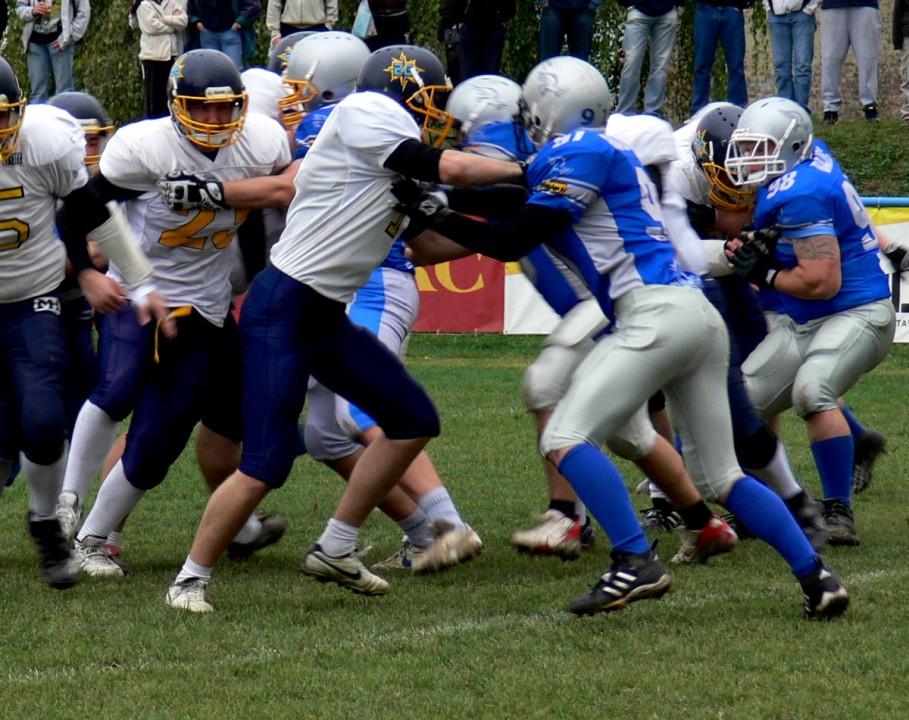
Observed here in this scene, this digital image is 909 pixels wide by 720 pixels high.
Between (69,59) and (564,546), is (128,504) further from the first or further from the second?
(69,59)

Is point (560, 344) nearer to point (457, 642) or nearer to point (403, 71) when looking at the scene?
point (403, 71)

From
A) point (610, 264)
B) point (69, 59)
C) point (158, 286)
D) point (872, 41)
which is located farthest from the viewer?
point (69, 59)

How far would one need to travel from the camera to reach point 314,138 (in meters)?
5.05

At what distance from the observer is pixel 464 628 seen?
419 cm

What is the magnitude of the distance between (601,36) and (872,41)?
4.17m

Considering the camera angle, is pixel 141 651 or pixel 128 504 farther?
pixel 128 504

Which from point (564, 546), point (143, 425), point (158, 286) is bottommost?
point (564, 546)

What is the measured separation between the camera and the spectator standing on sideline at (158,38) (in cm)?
1330

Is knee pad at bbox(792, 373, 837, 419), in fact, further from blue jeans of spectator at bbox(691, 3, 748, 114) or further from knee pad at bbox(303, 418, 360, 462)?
blue jeans of spectator at bbox(691, 3, 748, 114)

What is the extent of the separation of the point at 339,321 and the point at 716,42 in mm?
9304

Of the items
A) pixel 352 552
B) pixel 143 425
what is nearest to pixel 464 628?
pixel 352 552

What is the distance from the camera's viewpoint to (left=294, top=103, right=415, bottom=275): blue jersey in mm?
5090

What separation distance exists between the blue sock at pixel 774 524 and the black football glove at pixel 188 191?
1.86 meters

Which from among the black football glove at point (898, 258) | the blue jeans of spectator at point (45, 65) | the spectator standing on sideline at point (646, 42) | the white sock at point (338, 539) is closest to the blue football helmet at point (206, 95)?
the white sock at point (338, 539)
